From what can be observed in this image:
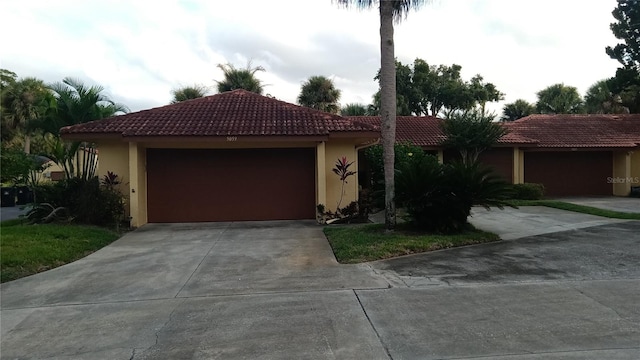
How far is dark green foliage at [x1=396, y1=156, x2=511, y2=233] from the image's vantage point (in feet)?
32.4

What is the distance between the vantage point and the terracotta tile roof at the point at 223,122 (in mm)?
12500

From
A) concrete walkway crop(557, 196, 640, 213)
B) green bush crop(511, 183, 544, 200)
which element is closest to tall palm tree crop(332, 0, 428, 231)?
concrete walkway crop(557, 196, 640, 213)

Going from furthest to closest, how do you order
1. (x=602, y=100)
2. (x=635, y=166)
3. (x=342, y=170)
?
(x=602, y=100)
(x=635, y=166)
(x=342, y=170)

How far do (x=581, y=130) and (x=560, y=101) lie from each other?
49.5 ft

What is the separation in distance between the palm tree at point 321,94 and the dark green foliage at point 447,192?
20.0 m

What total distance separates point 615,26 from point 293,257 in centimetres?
3080

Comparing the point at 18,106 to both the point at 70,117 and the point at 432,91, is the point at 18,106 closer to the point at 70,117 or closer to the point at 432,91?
the point at 70,117

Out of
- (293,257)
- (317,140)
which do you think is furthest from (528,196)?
(293,257)

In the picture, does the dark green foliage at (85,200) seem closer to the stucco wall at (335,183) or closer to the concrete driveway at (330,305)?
the concrete driveway at (330,305)

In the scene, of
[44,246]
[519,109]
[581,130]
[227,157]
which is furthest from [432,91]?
[44,246]

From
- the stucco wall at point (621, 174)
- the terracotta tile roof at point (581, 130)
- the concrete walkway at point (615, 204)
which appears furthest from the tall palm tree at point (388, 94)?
the stucco wall at point (621, 174)

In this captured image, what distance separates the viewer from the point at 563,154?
918 inches

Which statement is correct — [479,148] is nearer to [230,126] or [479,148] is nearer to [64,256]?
[230,126]

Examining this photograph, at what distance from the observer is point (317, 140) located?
12.7 m
